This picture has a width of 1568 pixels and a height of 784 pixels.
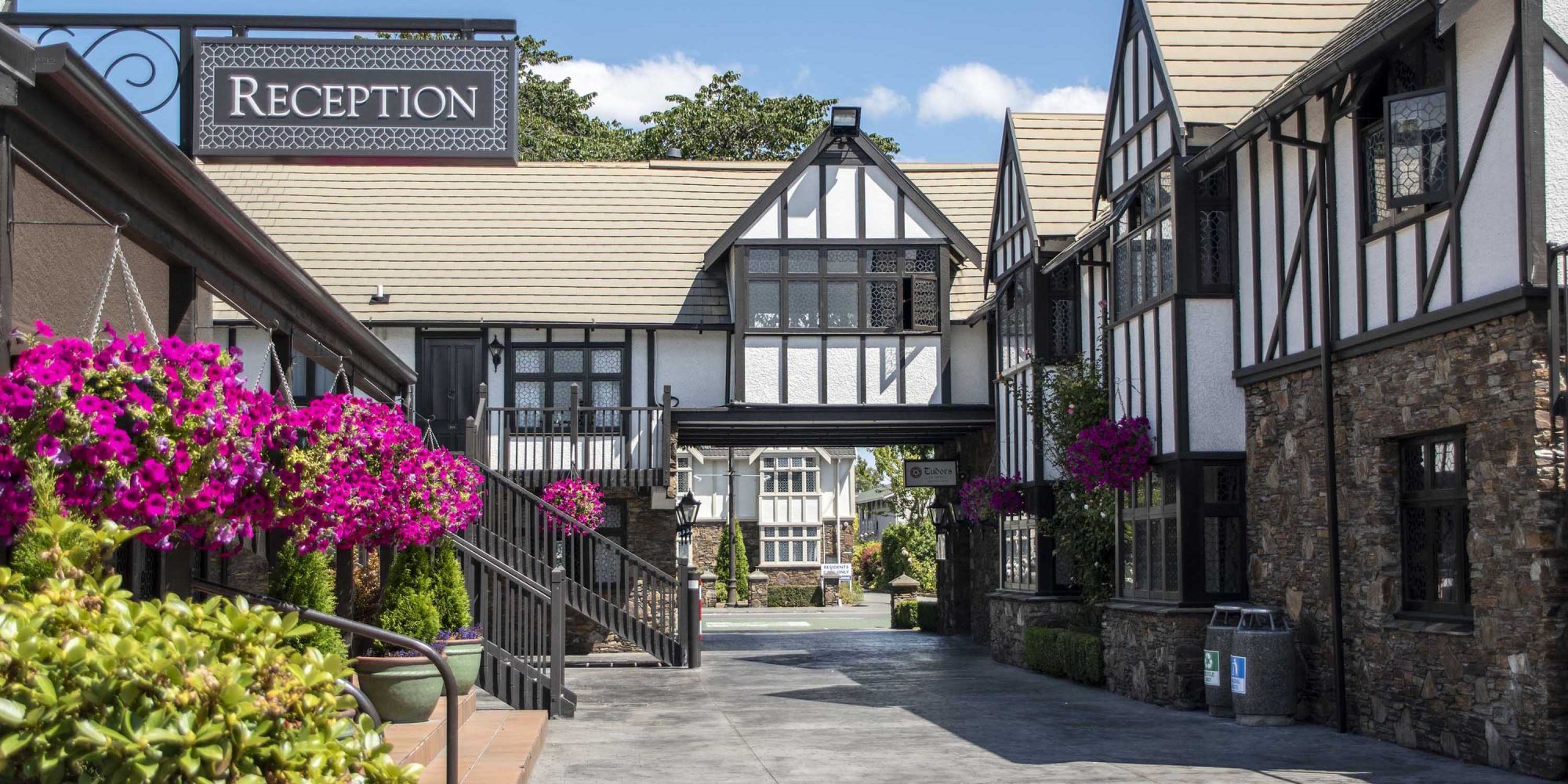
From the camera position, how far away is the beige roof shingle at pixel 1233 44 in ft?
51.9

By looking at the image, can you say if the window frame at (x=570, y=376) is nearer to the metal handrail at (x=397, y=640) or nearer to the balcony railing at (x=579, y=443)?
the balcony railing at (x=579, y=443)

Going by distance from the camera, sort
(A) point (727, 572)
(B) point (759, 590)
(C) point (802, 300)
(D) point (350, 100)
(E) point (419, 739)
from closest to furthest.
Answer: (D) point (350, 100), (E) point (419, 739), (C) point (802, 300), (B) point (759, 590), (A) point (727, 572)

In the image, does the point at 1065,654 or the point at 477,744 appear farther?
the point at 1065,654

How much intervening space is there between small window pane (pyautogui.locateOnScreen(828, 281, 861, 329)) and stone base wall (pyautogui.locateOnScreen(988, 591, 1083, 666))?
15.6 feet

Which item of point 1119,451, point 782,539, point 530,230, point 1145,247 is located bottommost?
point 782,539

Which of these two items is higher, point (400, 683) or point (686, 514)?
point (686, 514)

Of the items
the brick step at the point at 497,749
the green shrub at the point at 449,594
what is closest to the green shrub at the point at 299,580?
the brick step at the point at 497,749

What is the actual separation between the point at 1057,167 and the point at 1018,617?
637 cm

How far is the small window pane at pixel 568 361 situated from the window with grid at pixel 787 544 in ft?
93.0

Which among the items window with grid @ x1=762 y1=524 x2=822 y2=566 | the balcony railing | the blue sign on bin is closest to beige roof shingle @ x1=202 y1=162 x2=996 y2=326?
the balcony railing

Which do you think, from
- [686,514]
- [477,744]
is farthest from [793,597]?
[477,744]

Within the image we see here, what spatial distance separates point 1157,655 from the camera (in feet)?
52.7

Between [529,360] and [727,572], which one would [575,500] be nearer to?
[529,360]

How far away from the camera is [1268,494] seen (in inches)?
587
